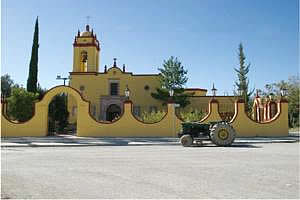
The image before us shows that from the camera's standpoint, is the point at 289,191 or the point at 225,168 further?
the point at 225,168

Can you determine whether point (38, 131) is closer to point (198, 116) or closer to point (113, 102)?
point (198, 116)

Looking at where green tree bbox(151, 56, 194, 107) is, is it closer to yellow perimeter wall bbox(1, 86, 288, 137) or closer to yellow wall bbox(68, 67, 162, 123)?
yellow wall bbox(68, 67, 162, 123)

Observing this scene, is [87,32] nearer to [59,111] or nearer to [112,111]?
[112,111]

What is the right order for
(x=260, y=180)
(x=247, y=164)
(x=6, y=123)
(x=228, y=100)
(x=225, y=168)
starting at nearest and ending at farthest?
(x=260, y=180) → (x=225, y=168) → (x=247, y=164) → (x=6, y=123) → (x=228, y=100)

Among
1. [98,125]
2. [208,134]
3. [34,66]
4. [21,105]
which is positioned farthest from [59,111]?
[208,134]

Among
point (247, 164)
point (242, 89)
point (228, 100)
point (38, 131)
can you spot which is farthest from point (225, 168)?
point (242, 89)

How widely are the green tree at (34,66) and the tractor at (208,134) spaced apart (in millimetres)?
21318

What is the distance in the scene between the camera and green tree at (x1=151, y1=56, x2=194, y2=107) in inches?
1735

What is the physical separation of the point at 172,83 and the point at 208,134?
2586 centimetres

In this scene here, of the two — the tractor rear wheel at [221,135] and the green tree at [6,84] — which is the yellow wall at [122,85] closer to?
the green tree at [6,84]

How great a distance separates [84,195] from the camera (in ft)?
21.8

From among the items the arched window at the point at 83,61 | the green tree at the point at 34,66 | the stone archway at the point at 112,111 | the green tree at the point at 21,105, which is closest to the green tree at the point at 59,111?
the green tree at the point at 21,105

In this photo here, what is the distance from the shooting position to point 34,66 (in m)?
38.1

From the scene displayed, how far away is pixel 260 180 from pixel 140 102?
39.2 m
